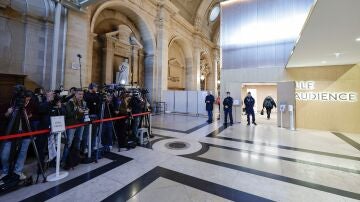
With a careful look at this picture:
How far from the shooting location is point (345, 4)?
272cm

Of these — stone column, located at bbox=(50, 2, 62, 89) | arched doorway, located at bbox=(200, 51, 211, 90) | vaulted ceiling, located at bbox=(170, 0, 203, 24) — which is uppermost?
vaulted ceiling, located at bbox=(170, 0, 203, 24)

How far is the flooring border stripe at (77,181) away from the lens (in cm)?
253

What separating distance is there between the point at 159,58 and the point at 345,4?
12738mm

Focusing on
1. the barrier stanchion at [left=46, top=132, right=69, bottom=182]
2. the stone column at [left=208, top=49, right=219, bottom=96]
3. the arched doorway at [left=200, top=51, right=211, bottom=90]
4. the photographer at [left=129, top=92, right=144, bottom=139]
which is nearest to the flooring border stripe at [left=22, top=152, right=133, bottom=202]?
the barrier stanchion at [left=46, top=132, right=69, bottom=182]

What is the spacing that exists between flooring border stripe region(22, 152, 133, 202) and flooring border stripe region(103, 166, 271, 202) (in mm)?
835

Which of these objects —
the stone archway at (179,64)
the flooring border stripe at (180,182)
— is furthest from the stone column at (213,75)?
the flooring border stripe at (180,182)

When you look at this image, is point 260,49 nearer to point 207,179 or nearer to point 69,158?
point 207,179

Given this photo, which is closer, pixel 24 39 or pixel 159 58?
pixel 24 39

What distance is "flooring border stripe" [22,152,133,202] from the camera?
2525 mm

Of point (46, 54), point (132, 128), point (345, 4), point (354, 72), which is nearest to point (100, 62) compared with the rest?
point (46, 54)

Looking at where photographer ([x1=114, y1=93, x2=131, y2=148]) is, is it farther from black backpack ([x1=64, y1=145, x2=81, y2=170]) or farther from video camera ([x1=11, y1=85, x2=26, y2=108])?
video camera ([x1=11, y1=85, x2=26, y2=108])

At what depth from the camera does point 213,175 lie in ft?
10.7

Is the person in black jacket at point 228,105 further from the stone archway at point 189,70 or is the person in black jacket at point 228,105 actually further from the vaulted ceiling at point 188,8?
the vaulted ceiling at point 188,8

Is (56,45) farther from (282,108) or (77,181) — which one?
(282,108)
